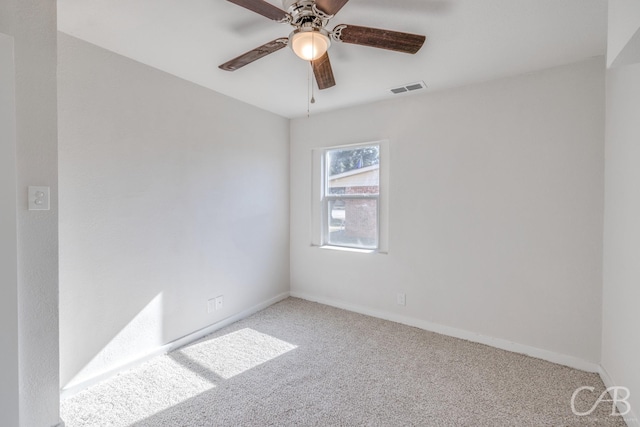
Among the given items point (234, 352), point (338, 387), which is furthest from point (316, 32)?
point (234, 352)

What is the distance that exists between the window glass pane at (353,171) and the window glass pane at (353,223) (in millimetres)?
136

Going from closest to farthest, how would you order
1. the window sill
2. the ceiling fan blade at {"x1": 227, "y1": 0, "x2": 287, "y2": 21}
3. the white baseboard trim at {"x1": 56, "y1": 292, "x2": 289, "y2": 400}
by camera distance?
the ceiling fan blade at {"x1": 227, "y1": 0, "x2": 287, "y2": 21} → the white baseboard trim at {"x1": 56, "y1": 292, "x2": 289, "y2": 400} → the window sill

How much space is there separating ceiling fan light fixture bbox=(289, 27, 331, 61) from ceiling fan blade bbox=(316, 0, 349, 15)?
103 mm

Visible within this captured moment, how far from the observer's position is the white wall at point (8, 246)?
4.19 ft

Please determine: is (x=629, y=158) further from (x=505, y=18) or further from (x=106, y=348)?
(x=106, y=348)

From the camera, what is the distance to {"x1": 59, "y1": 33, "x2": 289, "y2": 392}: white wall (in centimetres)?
189

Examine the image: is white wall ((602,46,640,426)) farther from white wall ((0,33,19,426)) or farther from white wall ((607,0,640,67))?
white wall ((0,33,19,426))

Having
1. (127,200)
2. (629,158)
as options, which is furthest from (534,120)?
(127,200)

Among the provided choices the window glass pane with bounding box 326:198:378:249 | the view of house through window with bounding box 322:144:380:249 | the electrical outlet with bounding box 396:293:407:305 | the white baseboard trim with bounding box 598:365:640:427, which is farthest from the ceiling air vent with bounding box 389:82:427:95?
the white baseboard trim with bounding box 598:365:640:427

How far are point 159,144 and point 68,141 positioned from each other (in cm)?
59

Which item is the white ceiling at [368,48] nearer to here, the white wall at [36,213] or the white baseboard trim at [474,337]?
the white wall at [36,213]

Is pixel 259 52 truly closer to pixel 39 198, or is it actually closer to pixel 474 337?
pixel 39 198

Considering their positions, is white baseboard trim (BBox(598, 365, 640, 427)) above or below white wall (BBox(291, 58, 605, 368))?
below

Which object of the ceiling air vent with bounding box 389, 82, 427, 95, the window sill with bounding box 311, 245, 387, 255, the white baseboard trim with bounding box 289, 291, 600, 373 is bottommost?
the white baseboard trim with bounding box 289, 291, 600, 373
